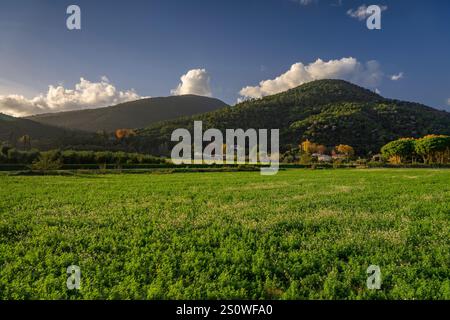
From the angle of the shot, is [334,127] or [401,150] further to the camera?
[334,127]

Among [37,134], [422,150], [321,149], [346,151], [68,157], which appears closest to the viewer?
[68,157]

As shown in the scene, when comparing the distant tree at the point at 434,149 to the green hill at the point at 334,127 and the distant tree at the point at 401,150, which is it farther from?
the green hill at the point at 334,127

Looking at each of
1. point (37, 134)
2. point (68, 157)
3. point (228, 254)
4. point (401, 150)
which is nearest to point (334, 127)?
point (401, 150)

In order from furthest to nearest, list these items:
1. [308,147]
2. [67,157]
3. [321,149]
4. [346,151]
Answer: [321,149], [308,147], [346,151], [67,157]

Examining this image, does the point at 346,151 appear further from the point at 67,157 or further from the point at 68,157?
the point at 67,157

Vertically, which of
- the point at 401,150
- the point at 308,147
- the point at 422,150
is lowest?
the point at 422,150

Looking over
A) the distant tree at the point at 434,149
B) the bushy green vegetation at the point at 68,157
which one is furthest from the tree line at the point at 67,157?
the distant tree at the point at 434,149

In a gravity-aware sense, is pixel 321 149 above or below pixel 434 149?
above

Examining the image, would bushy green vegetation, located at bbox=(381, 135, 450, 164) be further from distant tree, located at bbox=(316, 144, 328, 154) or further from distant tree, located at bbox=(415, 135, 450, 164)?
distant tree, located at bbox=(316, 144, 328, 154)

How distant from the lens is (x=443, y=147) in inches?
4358

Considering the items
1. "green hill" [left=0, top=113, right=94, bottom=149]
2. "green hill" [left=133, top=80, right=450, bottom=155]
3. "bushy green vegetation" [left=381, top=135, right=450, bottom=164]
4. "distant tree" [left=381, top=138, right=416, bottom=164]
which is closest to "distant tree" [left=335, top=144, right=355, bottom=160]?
"green hill" [left=133, top=80, right=450, bottom=155]

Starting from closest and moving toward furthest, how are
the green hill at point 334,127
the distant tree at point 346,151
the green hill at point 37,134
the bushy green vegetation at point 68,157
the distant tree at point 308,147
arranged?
the bushy green vegetation at point 68,157 → the green hill at point 37,134 → the distant tree at point 346,151 → the distant tree at point 308,147 → the green hill at point 334,127
